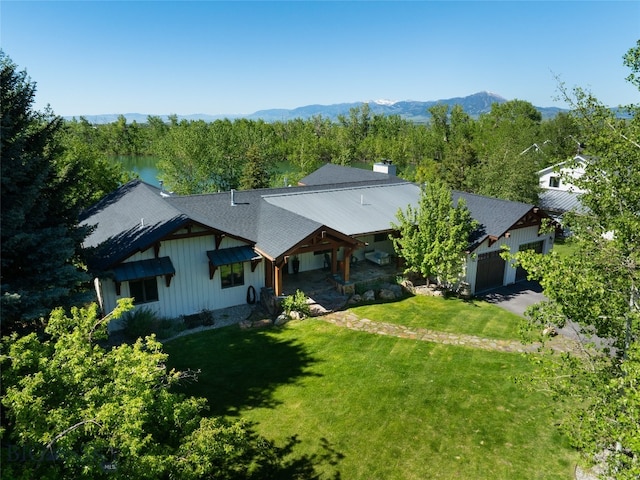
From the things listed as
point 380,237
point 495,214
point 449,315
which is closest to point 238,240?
point 380,237

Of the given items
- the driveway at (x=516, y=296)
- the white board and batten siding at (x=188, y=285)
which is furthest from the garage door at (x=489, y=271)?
the white board and batten siding at (x=188, y=285)

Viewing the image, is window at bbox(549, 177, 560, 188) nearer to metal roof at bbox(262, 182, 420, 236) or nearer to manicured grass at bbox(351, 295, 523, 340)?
metal roof at bbox(262, 182, 420, 236)

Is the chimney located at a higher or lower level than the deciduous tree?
higher

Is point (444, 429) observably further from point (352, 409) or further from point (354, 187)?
point (354, 187)

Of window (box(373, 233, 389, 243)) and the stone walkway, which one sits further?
window (box(373, 233, 389, 243))

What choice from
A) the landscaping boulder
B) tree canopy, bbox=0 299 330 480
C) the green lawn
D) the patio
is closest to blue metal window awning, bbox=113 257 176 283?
the green lawn

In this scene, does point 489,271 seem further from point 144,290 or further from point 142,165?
point 142,165
